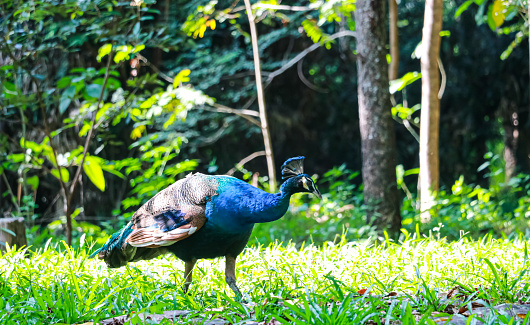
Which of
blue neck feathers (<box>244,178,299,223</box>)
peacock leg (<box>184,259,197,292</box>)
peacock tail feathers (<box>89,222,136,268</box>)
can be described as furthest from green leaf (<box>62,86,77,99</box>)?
blue neck feathers (<box>244,178,299,223</box>)

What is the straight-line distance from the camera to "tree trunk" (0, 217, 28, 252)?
436 centimetres

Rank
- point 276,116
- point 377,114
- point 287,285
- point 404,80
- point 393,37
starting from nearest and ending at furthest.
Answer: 1. point 287,285
2. point 377,114
3. point 404,80
4. point 393,37
5. point 276,116

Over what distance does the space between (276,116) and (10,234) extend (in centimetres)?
475

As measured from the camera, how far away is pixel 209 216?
297 cm

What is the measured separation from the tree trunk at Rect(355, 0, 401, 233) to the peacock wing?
2003mm

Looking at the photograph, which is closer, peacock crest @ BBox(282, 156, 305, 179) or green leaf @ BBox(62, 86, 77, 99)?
peacock crest @ BBox(282, 156, 305, 179)

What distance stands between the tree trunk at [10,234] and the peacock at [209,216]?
1600 millimetres

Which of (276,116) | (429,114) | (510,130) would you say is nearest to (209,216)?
A: (429,114)

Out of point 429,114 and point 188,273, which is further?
point 429,114

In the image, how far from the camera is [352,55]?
5898mm

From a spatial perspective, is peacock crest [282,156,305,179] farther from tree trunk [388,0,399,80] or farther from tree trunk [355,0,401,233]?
tree trunk [388,0,399,80]

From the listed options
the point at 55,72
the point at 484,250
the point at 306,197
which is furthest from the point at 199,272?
the point at 306,197

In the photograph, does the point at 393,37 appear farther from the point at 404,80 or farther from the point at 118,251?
the point at 118,251

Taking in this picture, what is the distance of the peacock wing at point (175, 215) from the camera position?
9.76ft
